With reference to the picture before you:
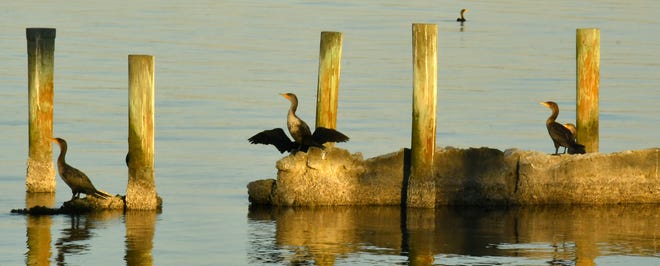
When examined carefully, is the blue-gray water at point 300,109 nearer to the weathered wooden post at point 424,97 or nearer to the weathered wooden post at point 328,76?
the weathered wooden post at point 424,97

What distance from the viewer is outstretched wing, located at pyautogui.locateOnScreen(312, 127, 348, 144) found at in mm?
21062

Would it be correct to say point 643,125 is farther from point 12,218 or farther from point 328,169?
point 12,218

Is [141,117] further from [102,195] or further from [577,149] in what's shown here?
[577,149]

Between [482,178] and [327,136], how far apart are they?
2.19m

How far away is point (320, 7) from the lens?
7288 cm

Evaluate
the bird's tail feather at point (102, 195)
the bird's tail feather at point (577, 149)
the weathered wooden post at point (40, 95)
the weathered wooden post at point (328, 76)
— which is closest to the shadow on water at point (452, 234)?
the bird's tail feather at point (577, 149)

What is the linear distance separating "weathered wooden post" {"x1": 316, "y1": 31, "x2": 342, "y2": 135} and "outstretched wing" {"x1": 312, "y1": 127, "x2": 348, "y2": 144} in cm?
99

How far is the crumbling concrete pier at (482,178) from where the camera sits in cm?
2144

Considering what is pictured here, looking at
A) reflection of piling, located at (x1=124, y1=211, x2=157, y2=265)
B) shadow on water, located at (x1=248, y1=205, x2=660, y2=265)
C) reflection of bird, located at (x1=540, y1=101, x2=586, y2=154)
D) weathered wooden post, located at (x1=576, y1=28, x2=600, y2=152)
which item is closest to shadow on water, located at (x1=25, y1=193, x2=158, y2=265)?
reflection of piling, located at (x1=124, y1=211, x2=157, y2=265)

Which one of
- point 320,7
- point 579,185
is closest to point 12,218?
point 579,185

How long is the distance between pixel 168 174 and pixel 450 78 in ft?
60.0

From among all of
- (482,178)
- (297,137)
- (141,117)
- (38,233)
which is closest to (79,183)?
→ (141,117)

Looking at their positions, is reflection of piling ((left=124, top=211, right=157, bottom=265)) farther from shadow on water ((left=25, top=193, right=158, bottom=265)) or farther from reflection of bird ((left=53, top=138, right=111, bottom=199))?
reflection of bird ((left=53, top=138, right=111, bottom=199))

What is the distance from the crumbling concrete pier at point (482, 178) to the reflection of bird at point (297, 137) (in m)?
0.15
